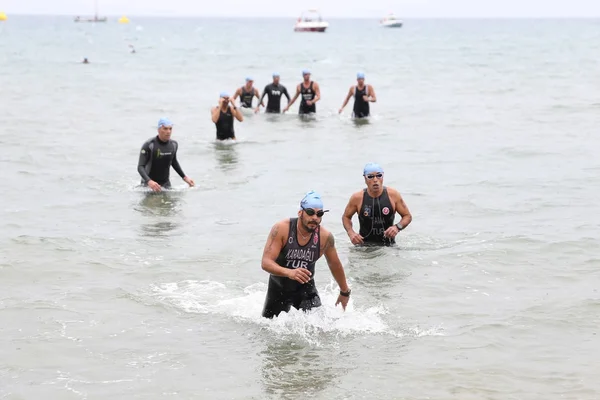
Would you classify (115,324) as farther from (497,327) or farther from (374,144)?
(374,144)

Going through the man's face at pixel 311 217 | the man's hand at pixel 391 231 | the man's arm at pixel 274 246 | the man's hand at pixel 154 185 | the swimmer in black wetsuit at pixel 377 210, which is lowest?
the man's hand at pixel 154 185

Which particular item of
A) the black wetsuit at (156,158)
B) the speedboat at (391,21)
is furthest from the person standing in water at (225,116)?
the speedboat at (391,21)

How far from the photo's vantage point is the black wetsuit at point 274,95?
90.9ft

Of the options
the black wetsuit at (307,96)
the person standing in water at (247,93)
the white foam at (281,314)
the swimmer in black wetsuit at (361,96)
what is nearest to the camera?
the white foam at (281,314)

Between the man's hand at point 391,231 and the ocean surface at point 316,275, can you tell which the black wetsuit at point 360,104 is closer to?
the ocean surface at point 316,275

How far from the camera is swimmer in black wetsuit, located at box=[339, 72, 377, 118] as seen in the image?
26.0 m

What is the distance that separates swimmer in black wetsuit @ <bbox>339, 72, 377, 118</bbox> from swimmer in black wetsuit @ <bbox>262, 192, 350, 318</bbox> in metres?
17.1

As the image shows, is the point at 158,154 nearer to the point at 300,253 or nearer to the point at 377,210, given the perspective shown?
the point at 377,210

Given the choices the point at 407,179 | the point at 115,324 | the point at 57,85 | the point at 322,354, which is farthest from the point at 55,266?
the point at 57,85

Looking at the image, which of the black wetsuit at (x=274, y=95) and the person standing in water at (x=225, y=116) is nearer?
the person standing in water at (x=225, y=116)

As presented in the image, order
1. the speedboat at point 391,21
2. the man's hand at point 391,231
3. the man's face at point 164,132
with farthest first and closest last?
the speedboat at point 391,21
the man's face at point 164,132
the man's hand at point 391,231

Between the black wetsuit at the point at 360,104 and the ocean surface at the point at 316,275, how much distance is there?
399 mm

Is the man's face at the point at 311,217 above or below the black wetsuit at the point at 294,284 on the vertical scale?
above

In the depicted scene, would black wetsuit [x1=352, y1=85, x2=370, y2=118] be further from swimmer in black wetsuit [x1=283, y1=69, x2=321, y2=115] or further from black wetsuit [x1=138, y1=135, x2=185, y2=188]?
black wetsuit [x1=138, y1=135, x2=185, y2=188]
